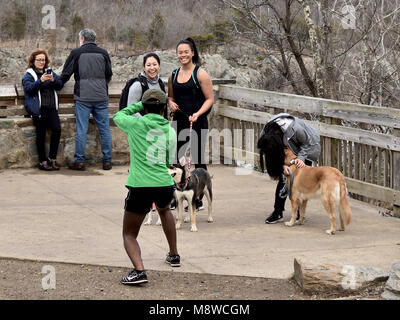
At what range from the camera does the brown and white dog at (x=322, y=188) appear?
7.82 m

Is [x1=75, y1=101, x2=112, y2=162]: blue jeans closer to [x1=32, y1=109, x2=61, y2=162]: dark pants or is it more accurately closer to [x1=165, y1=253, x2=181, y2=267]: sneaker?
[x1=32, y1=109, x2=61, y2=162]: dark pants

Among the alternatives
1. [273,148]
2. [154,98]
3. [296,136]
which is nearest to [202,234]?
[273,148]

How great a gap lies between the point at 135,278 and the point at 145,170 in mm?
→ 825

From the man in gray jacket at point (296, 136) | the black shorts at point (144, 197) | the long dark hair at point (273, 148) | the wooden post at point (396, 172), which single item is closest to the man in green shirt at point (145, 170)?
the black shorts at point (144, 197)

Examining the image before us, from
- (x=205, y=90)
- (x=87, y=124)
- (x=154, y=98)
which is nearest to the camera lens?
(x=154, y=98)

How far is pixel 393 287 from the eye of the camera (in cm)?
571

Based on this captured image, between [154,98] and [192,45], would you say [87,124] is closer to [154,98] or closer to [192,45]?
[192,45]

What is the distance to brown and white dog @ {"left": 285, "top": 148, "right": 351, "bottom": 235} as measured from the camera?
782cm

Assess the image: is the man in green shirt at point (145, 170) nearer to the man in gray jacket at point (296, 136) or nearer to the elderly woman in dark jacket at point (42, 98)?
the man in gray jacket at point (296, 136)

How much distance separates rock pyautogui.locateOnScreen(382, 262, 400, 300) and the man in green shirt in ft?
5.72

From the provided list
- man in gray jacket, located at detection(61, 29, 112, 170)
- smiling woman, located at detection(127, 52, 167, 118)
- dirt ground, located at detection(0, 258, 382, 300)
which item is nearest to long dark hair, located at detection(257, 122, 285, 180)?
smiling woman, located at detection(127, 52, 167, 118)

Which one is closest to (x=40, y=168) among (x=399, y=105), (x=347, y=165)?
(x=347, y=165)
